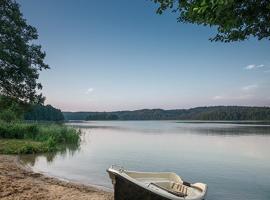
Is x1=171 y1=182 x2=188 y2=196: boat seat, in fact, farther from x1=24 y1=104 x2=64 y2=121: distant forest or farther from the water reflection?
x1=24 y1=104 x2=64 y2=121: distant forest

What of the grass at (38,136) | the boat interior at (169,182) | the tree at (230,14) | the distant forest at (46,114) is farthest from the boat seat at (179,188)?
Answer: the distant forest at (46,114)

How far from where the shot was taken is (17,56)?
2375 centimetres

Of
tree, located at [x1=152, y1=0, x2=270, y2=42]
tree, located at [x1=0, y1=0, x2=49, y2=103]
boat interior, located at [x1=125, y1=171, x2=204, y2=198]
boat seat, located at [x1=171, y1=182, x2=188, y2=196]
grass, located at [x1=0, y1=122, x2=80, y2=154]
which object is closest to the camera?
tree, located at [x1=152, y1=0, x2=270, y2=42]

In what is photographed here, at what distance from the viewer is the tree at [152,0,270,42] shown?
6.80m

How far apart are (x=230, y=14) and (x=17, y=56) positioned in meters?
19.0

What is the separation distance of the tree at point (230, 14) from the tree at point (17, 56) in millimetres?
15127

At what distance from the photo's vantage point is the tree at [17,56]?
23531mm

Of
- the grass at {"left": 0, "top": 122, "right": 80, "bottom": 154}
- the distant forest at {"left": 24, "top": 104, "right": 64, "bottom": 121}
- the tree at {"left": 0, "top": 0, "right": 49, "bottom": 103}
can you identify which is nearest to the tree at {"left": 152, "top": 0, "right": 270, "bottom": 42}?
the tree at {"left": 0, "top": 0, "right": 49, "bottom": 103}

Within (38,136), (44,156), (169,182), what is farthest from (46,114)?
(169,182)

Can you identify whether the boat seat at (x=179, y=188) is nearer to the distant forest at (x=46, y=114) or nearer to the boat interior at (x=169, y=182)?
the boat interior at (x=169, y=182)

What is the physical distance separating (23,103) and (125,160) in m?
Answer: 9.69

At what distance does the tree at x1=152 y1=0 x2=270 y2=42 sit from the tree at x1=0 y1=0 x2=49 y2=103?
596 inches

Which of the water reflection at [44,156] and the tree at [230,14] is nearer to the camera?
the tree at [230,14]

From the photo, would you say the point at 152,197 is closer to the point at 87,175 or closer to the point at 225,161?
the point at 87,175
